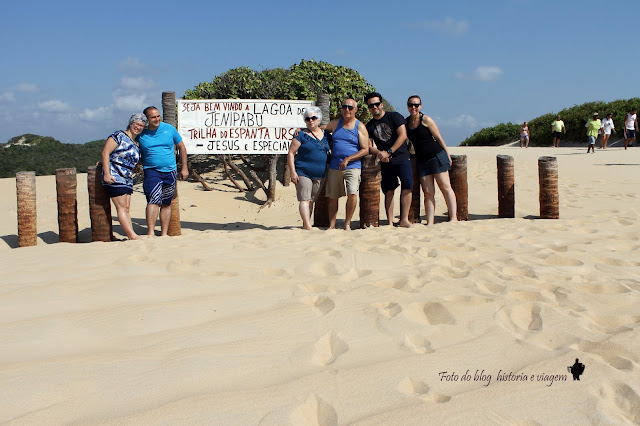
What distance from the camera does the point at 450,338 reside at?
9.51ft

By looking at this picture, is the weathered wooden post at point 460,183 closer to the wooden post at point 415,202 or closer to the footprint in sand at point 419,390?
the wooden post at point 415,202

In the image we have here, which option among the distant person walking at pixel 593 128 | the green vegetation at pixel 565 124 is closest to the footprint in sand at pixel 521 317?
the distant person walking at pixel 593 128

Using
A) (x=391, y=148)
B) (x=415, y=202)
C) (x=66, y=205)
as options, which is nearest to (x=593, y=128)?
(x=415, y=202)

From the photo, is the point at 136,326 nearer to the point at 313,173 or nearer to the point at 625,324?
the point at 625,324

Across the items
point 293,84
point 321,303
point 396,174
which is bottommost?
point 321,303

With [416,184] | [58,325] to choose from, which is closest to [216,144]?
[416,184]

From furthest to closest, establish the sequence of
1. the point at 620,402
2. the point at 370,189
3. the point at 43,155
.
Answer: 1. the point at 43,155
2. the point at 370,189
3. the point at 620,402

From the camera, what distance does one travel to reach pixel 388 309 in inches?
131

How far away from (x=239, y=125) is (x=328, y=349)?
20.1ft

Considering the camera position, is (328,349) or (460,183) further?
(460,183)

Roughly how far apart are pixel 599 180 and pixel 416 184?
5.73 meters

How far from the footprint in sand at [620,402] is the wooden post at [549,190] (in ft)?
16.0

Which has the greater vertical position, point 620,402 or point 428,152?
point 428,152

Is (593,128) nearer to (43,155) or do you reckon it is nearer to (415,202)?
(415,202)
